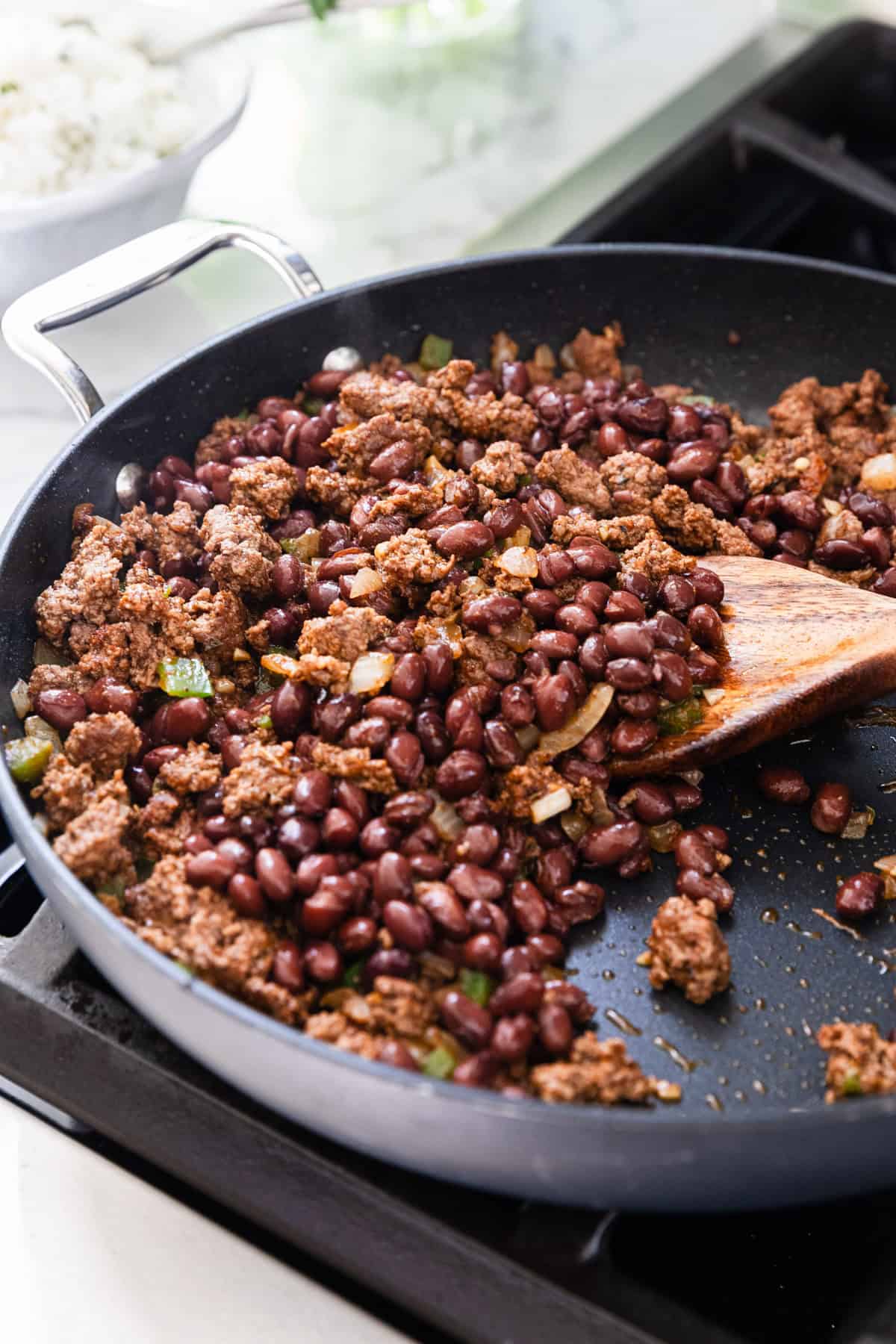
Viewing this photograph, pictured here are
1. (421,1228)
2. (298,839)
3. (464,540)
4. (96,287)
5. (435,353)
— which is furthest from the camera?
(435,353)

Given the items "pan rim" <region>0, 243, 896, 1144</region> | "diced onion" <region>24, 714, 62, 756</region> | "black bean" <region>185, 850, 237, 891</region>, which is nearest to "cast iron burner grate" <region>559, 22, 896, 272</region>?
"diced onion" <region>24, 714, 62, 756</region>

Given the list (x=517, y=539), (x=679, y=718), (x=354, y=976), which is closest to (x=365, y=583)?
(x=517, y=539)

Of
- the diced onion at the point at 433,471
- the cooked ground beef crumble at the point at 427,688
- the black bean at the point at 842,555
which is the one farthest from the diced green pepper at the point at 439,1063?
the black bean at the point at 842,555

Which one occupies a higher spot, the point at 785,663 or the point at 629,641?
the point at 629,641

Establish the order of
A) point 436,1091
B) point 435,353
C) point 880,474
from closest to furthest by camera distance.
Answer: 1. point 436,1091
2. point 880,474
3. point 435,353

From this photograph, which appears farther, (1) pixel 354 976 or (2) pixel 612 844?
(2) pixel 612 844

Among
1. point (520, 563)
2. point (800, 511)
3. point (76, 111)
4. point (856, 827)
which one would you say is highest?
point (76, 111)

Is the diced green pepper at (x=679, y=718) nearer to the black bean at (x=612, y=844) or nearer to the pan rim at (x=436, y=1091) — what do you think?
the black bean at (x=612, y=844)

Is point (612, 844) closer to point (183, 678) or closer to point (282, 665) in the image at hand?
point (282, 665)
